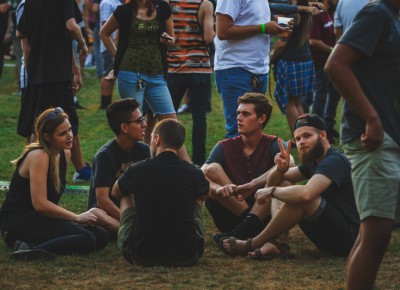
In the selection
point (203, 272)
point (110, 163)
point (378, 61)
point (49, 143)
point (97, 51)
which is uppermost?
point (378, 61)

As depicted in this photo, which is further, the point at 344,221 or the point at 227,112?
the point at 227,112

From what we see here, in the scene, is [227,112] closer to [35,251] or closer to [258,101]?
[258,101]

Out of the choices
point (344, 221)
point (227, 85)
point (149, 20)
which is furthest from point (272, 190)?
point (149, 20)

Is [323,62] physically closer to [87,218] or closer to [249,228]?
[249,228]

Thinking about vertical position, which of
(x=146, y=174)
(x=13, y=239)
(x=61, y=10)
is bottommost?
(x=13, y=239)

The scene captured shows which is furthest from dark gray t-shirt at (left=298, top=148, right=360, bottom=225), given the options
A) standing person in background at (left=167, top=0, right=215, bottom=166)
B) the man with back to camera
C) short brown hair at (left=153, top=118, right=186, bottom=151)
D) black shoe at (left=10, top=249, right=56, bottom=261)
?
standing person in background at (left=167, top=0, right=215, bottom=166)

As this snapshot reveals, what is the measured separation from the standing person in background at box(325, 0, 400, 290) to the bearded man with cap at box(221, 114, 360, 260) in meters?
1.48

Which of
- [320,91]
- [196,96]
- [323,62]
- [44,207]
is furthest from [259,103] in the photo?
[320,91]

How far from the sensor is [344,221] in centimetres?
646

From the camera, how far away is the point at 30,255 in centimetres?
639

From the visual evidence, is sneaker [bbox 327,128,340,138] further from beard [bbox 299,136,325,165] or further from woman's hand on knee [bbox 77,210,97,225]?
woman's hand on knee [bbox 77,210,97,225]

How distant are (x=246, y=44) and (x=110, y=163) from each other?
2.08m

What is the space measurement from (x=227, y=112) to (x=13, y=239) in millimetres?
2681

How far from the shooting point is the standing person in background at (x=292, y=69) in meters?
10.9
